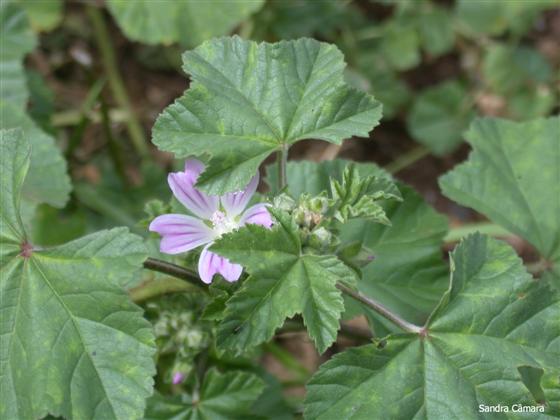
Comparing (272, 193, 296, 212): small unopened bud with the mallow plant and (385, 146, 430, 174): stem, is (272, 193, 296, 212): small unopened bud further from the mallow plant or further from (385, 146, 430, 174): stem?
(385, 146, 430, 174): stem

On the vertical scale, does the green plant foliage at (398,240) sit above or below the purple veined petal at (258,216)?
below

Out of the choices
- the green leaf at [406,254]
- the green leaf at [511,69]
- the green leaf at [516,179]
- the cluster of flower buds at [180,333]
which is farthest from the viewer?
the green leaf at [511,69]

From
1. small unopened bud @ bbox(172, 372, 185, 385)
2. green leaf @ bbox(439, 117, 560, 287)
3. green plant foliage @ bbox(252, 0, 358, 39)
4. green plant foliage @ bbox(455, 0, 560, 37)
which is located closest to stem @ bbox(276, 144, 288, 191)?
small unopened bud @ bbox(172, 372, 185, 385)

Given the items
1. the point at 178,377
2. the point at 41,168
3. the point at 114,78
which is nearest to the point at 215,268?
the point at 178,377

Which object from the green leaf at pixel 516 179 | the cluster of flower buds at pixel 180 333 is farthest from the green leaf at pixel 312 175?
the cluster of flower buds at pixel 180 333

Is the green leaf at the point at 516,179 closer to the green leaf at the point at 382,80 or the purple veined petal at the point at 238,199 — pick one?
the purple veined petal at the point at 238,199

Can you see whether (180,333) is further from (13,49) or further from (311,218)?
(13,49)

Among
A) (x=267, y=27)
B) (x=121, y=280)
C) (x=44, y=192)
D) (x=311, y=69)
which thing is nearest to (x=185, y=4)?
(x=267, y=27)
